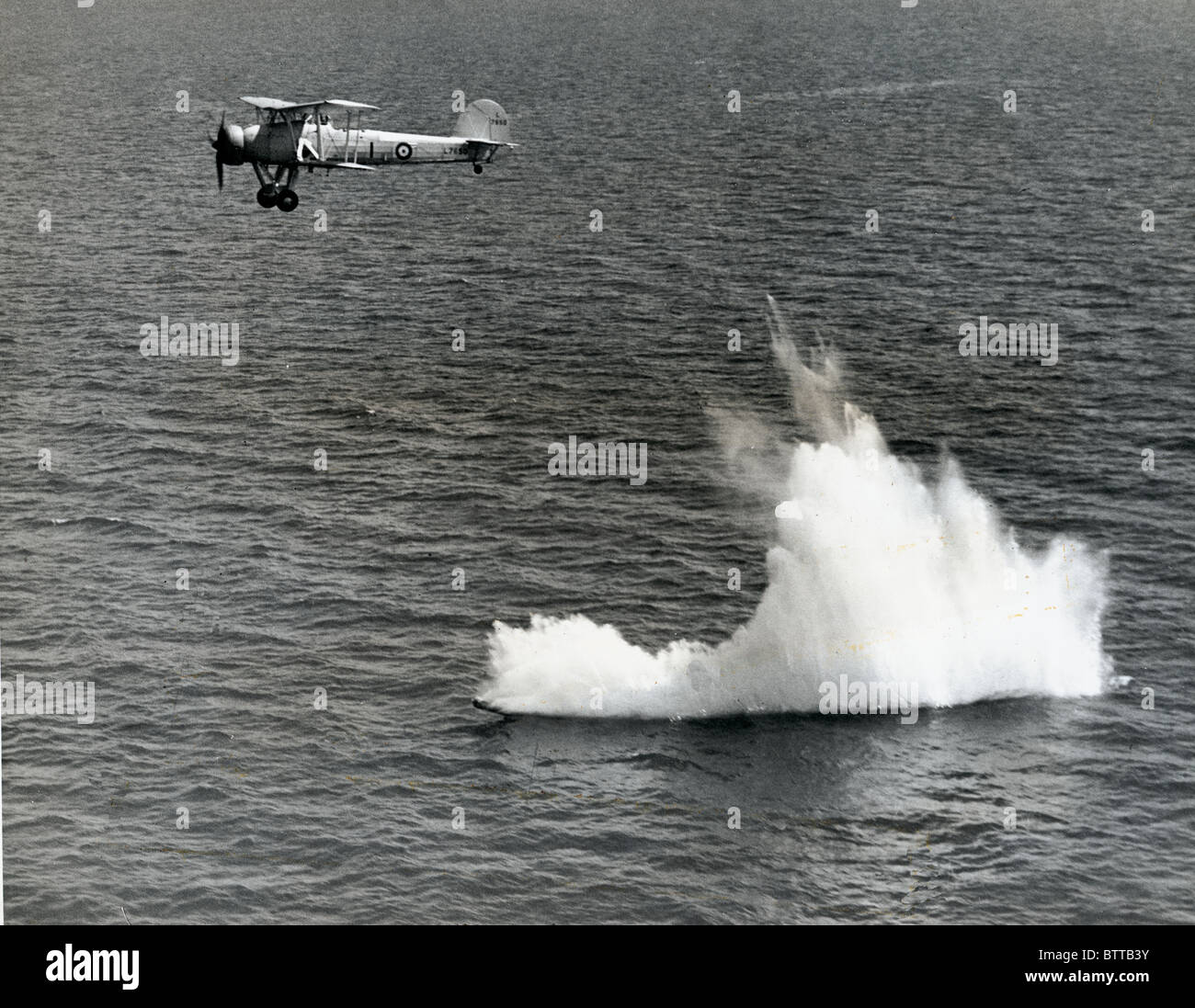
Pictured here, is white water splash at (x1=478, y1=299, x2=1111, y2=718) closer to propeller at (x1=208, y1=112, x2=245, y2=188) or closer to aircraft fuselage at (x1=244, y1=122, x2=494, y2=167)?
aircraft fuselage at (x1=244, y1=122, x2=494, y2=167)

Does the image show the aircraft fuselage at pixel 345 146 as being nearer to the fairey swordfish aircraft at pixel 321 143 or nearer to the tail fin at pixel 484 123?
the fairey swordfish aircraft at pixel 321 143

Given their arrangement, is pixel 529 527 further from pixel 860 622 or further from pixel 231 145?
pixel 231 145

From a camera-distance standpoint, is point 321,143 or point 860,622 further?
point 860,622

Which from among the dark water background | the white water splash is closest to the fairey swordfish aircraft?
the white water splash

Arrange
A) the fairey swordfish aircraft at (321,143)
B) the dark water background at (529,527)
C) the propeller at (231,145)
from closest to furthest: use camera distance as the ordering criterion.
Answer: the fairey swordfish aircraft at (321,143) → the propeller at (231,145) → the dark water background at (529,527)

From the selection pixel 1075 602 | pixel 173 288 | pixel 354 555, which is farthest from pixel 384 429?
pixel 1075 602

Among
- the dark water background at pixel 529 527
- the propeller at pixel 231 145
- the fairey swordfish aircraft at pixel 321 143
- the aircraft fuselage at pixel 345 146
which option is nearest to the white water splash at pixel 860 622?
the dark water background at pixel 529 527

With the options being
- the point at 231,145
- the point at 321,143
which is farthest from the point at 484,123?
the point at 231,145

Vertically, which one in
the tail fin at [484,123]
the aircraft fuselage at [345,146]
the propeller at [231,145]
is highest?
the tail fin at [484,123]
